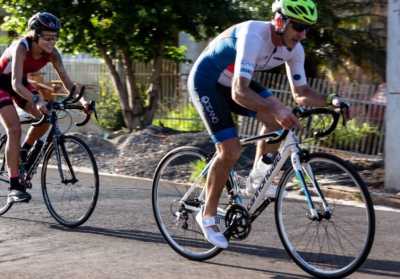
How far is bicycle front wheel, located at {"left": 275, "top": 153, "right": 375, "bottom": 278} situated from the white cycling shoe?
45 cm

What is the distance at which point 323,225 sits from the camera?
18.3 ft

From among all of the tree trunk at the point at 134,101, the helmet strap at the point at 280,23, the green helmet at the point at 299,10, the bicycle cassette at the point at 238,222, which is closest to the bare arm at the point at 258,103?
the helmet strap at the point at 280,23

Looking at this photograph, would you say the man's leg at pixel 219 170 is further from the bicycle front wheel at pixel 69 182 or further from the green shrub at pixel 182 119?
the green shrub at pixel 182 119

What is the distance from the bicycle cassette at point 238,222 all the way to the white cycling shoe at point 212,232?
73mm

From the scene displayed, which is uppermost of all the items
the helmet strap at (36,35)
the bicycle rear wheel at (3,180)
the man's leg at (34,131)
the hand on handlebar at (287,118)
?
the helmet strap at (36,35)

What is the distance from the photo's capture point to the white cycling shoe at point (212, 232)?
587 centimetres

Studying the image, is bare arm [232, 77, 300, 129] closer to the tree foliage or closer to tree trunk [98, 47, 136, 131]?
the tree foliage

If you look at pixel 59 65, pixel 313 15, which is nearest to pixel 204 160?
pixel 313 15

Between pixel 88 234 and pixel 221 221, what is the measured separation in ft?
4.92

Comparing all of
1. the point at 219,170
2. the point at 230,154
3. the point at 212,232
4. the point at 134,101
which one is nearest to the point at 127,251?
the point at 212,232

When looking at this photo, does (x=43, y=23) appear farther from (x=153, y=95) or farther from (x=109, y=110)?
(x=109, y=110)

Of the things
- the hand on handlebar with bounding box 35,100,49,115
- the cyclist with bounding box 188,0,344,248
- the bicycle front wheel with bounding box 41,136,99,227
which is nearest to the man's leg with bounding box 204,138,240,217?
the cyclist with bounding box 188,0,344,248

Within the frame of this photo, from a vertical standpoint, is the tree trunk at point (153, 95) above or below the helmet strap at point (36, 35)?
below

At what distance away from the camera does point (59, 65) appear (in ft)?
24.4
